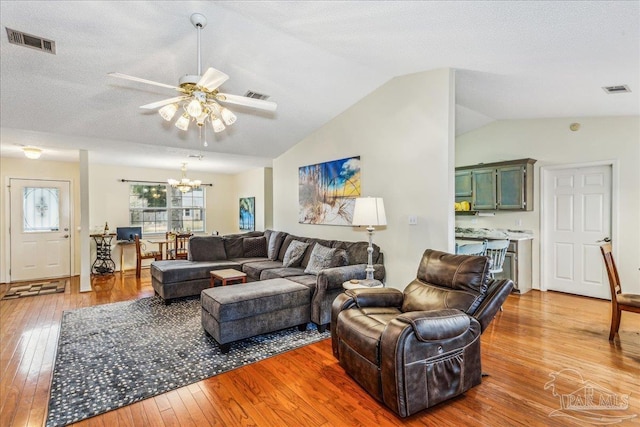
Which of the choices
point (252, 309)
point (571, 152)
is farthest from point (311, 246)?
point (571, 152)

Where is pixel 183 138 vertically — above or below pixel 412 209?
above

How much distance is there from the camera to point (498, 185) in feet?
17.6

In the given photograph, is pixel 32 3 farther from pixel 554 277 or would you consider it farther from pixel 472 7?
pixel 554 277

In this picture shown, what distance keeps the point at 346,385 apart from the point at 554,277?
14.6ft

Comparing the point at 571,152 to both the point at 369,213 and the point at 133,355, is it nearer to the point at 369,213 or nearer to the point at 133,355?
the point at 369,213

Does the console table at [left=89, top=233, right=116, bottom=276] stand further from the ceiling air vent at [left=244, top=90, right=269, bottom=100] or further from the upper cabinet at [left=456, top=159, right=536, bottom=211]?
the upper cabinet at [left=456, top=159, right=536, bottom=211]

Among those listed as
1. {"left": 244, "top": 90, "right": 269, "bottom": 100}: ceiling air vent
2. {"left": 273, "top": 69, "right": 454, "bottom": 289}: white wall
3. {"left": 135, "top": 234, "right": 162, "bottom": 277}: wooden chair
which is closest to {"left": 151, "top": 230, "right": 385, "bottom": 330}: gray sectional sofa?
{"left": 273, "top": 69, "right": 454, "bottom": 289}: white wall

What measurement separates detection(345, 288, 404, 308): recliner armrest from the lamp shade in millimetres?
828

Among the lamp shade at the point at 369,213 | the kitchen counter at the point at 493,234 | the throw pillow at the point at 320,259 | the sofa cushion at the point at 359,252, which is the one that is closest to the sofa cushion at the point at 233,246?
the throw pillow at the point at 320,259

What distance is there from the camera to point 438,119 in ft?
11.9

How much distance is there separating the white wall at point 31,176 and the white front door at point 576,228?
881cm

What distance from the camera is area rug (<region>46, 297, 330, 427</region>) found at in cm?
229

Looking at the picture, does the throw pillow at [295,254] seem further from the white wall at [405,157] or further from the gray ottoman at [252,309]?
the gray ottoman at [252,309]

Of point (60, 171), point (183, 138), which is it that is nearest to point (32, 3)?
point (183, 138)
